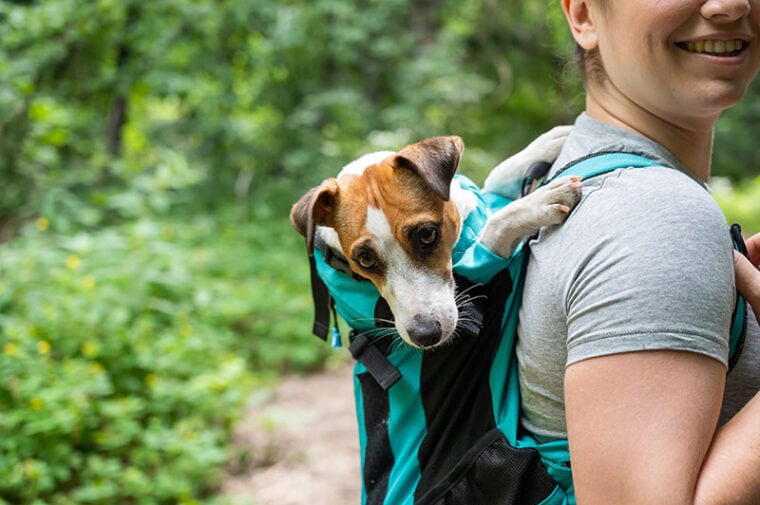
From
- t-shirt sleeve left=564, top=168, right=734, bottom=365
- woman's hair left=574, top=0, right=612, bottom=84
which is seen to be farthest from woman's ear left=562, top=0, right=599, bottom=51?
t-shirt sleeve left=564, top=168, right=734, bottom=365

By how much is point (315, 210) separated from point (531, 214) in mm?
783

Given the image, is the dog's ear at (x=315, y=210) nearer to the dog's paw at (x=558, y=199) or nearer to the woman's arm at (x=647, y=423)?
the dog's paw at (x=558, y=199)

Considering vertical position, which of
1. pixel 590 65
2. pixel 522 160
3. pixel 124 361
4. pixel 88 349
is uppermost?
pixel 590 65

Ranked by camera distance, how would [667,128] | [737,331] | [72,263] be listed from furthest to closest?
[72,263]
[667,128]
[737,331]

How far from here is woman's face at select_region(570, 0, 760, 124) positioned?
127 cm

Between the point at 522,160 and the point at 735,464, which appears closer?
the point at 735,464

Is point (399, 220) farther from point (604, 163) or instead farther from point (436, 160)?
point (604, 163)

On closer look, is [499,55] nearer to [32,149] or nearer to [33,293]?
[32,149]

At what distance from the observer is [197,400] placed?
4.27 metres

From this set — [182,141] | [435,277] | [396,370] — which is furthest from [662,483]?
[182,141]

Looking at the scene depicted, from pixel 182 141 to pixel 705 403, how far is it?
8.47 m

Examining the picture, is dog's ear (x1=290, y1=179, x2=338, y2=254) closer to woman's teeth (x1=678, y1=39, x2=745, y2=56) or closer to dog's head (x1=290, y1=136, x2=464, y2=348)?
dog's head (x1=290, y1=136, x2=464, y2=348)

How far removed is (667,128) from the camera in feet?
4.68

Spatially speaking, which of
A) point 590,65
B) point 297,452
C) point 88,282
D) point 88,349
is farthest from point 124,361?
point 590,65
